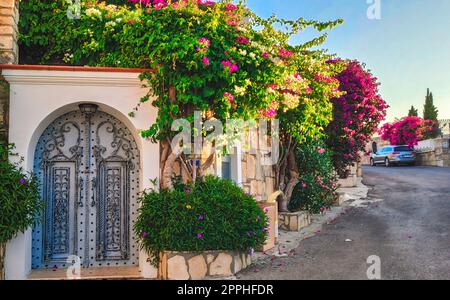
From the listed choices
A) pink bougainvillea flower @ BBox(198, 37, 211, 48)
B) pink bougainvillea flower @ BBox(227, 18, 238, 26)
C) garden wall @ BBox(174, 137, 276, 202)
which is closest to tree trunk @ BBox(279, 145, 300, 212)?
garden wall @ BBox(174, 137, 276, 202)

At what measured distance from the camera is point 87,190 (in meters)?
6.24

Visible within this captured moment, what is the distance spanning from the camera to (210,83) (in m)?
5.94

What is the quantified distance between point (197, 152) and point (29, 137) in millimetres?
2516

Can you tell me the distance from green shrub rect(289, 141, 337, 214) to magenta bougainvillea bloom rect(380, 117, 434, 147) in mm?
18445

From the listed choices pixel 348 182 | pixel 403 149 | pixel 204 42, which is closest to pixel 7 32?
pixel 204 42

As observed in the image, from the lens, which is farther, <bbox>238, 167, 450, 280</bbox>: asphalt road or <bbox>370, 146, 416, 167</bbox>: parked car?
<bbox>370, 146, 416, 167</bbox>: parked car

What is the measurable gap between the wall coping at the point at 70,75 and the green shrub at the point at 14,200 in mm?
1037

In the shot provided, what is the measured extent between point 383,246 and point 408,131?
22648 millimetres

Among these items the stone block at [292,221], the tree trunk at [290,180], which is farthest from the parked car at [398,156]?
the stone block at [292,221]

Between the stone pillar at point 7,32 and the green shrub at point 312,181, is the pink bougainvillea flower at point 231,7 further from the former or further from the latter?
the green shrub at point 312,181

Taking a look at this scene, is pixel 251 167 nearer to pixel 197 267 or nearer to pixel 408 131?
pixel 197 267

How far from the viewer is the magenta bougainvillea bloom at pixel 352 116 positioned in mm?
12352

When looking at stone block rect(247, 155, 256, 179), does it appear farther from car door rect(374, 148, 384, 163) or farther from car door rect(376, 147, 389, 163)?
car door rect(374, 148, 384, 163)

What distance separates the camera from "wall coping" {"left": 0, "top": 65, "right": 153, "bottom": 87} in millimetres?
5613
